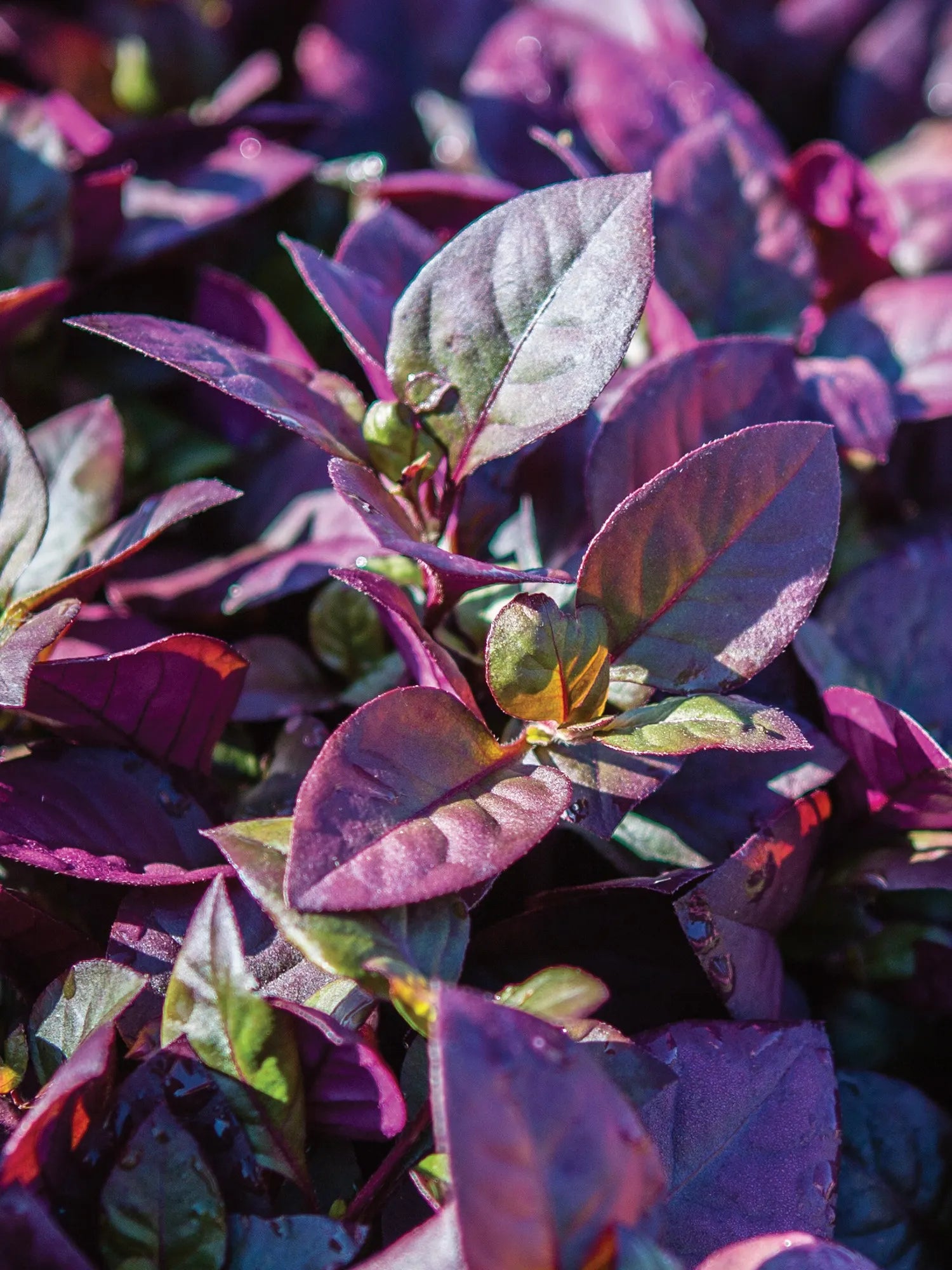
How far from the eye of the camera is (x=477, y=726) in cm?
61

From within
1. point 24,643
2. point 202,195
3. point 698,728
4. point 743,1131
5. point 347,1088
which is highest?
point 202,195

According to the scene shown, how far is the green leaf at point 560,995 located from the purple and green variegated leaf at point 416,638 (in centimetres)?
15

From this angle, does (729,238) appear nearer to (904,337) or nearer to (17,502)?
(904,337)

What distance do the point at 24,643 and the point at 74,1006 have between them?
0.20m

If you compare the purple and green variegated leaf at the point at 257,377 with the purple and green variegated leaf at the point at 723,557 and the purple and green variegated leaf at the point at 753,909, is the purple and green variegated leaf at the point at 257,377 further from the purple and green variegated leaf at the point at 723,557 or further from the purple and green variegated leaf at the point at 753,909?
the purple and green variegated leaf at the point at 753,909

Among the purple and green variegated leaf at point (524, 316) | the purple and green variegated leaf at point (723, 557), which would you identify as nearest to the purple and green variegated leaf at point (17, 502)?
the purple and green variegated leaf at point (524, 316)

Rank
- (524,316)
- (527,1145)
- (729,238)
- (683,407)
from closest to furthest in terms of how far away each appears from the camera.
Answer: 1. (527,1145)
2. (524,316)
3. (683,407)
4. (729,238)

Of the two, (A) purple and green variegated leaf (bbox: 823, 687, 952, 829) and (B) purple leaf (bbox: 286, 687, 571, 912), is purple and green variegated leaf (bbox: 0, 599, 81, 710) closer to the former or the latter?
(B) purple leaf (bbox: 286, 687, 571, 912)

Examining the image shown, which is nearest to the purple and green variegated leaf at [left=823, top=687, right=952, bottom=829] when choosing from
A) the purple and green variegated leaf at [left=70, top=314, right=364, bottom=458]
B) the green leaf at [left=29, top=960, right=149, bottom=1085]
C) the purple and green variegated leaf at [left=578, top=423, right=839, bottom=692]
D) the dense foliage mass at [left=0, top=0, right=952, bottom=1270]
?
the dense foliage mass at [left=0, top=0, right=952, bottom=1270]

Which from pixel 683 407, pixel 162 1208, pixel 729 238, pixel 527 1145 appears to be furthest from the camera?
pixel 729 238

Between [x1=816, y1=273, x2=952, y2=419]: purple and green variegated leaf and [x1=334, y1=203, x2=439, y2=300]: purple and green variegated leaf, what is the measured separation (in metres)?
0.40

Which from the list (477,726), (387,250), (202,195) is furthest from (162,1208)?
(202,195)

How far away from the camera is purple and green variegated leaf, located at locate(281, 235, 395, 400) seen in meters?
0.70

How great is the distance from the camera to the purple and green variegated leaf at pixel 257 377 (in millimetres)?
610
